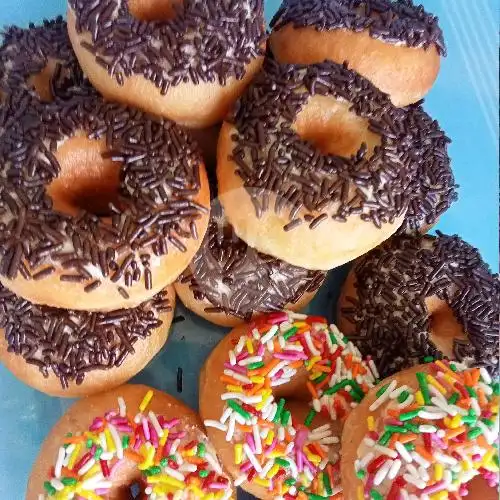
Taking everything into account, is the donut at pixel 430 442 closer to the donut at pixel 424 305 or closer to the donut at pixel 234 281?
the donut at pixel 424 305

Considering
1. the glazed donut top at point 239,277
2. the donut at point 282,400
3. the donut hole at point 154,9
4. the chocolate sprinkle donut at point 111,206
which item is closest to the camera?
the chocolate sprinkle donut at point 111,206

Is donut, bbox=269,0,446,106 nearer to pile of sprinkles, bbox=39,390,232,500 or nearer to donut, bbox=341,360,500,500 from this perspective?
donut, bbox=341,360,500,500

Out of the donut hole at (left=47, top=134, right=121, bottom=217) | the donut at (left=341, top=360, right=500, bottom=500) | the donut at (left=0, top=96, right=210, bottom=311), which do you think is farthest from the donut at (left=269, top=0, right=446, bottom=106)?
the donut at (left=341, top=360, right=500, bottom=500)

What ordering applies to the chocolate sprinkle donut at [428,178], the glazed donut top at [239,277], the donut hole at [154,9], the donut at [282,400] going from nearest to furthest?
the donut hole at [154,9]
the donut at [282,400]
the glazed donut top at [239,277]
the chocolate sprinkle donut at [428,178]

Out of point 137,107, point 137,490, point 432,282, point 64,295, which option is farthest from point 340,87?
point 137,490

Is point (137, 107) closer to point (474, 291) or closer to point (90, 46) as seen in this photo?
point (90, 46)

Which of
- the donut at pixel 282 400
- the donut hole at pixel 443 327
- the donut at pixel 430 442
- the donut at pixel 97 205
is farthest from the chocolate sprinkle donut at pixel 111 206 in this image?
the donut hole at pixel 443 327
